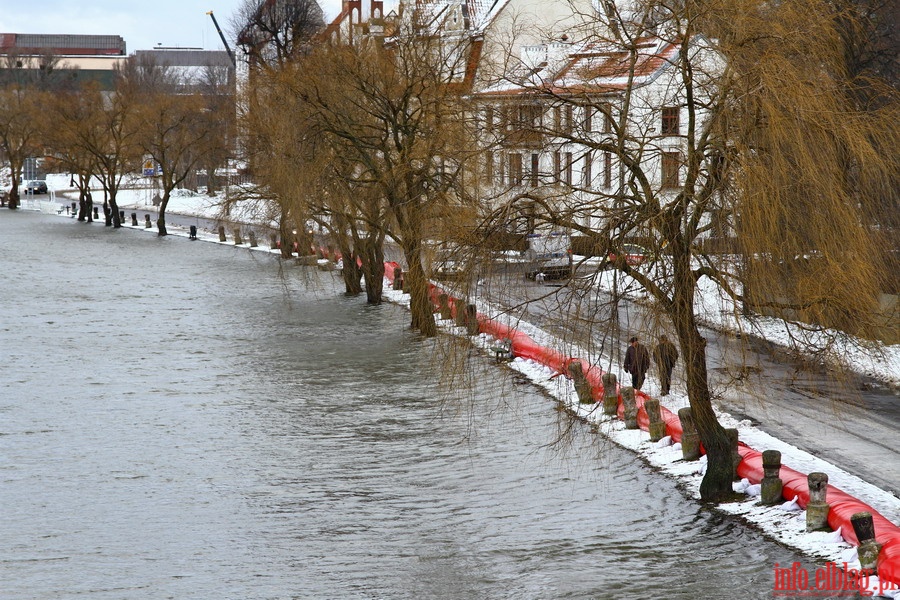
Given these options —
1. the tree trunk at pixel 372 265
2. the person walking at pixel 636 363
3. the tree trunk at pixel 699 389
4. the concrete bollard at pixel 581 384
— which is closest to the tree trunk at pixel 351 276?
the tree trunk at pixel 372 265

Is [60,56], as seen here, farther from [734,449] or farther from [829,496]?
[829,496]

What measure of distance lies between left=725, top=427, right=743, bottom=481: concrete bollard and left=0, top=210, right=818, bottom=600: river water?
36.6 inches

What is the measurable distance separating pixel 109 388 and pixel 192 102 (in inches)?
1950

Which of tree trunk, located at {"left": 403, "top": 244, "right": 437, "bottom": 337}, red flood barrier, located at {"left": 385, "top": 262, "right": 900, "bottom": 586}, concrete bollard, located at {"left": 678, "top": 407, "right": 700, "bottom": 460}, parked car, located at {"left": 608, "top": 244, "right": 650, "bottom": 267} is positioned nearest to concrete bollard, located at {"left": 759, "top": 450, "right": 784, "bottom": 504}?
red flood barrier, located at {"left": 385, "top": 262, "right": 900, "bottom": 586}

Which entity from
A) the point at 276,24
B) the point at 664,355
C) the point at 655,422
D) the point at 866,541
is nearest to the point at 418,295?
the point at 655,422

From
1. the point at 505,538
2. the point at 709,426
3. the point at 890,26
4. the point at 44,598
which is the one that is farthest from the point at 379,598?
the point at 890,26

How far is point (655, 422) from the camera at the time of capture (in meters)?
19.4

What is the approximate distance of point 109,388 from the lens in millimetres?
25562

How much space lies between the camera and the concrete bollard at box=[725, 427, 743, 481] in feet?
53.2

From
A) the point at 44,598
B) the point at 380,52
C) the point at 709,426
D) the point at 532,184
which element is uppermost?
the point at 380,52

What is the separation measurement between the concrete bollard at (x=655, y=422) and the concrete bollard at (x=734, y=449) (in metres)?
2.58

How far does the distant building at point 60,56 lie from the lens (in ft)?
481

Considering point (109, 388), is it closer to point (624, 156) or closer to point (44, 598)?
point (44, 598)

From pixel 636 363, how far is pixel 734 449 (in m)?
5.00
